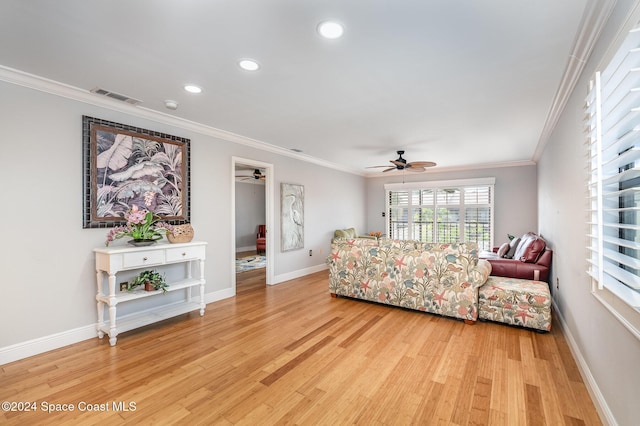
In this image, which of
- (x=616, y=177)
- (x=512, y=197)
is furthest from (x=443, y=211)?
(x=616, y=177)

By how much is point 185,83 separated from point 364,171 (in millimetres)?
6006

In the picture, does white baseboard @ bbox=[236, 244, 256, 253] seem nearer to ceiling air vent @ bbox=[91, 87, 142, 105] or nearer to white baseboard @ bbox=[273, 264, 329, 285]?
white baseboard @ bbox=[273, 264, 329, 285]

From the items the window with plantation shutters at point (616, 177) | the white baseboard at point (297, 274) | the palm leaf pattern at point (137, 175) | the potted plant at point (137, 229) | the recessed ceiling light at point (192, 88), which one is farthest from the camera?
the white baseboard at point (297, 274)

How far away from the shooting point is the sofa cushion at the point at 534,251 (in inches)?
159

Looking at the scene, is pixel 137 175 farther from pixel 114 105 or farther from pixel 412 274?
pixel 412 274

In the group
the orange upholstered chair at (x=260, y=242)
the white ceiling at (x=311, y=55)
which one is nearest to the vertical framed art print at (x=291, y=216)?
the white ceiling at (x=311, y=55)

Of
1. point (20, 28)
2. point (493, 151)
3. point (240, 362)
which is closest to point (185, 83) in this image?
point (20, 28)

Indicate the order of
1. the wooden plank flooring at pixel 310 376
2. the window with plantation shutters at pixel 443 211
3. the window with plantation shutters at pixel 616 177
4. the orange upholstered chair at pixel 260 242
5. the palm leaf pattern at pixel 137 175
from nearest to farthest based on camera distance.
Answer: the window with plantation shutters at pixel 616 177 → the wooden plank flooring at pixel 310 376 → the palm leaf pattern at pixel 137 175 → the window with plantation shutters at pixel 443 211 → the orange upholstered chair at pixel 260 242

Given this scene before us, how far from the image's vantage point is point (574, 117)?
2.58 meters

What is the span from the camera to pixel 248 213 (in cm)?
1002

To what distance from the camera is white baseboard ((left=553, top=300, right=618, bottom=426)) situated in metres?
1.72

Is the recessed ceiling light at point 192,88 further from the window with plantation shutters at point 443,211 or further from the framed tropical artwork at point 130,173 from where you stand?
the window with plantation shutters at point 443,211

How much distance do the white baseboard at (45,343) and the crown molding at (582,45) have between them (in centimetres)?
488

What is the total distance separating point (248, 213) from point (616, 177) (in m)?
9.43
